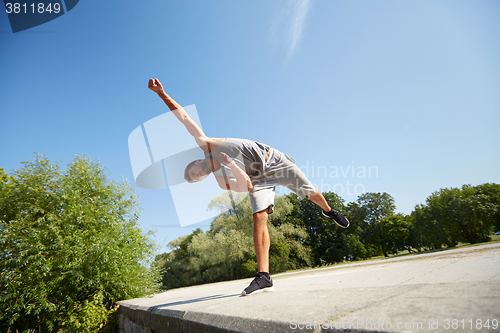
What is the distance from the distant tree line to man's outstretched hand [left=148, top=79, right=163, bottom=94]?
582 inches

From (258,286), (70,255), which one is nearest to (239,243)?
(70,255)

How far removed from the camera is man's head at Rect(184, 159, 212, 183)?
2709 millimetres

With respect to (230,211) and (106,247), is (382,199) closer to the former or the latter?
(230,211)

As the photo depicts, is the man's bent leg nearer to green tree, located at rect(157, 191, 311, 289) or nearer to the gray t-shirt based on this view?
the gray t-shirt

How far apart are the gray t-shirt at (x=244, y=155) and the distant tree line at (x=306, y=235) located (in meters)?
14.7

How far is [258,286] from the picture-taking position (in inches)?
87.8

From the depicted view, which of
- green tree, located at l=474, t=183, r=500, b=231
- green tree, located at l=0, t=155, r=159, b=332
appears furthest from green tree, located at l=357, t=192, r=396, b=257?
green tree, located at l=0, t=155, r=159, b=332

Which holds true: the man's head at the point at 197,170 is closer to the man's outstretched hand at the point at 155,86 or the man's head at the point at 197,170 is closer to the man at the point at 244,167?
the man at the point at 244,167

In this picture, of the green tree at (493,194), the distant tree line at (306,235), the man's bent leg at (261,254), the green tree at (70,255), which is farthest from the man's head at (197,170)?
the green tree at (493,194)

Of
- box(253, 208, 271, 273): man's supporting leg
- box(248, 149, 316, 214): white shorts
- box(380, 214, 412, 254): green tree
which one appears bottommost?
box(380, 214, 412, 254): green tree

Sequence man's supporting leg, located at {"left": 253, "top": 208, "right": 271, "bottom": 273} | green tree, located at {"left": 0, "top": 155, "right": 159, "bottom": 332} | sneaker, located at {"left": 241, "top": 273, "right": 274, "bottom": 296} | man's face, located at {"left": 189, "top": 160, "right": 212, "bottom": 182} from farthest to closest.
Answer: green tree, located at {"left": 0, "top": 155, "right": 159, "bottom": 332} → man's face, located at {"left": 189, "top": 160, "right": 212, "bottom": 182} → man's supporting leg, located at {"left": 253, "top": 208, "right": 271, "bottom": 273} → sneaker, located at {"left": 241, "top": 273, "right": 274, "bottom": 296}

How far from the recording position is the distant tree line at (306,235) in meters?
20.0

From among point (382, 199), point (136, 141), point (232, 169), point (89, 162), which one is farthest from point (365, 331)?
point (382, 199)

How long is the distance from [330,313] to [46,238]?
6.18 metres
